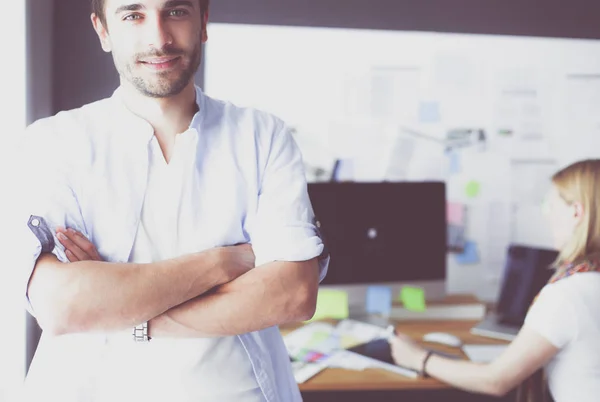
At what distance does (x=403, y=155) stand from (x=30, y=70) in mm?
1556

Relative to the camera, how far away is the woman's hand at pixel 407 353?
1872 millimetres

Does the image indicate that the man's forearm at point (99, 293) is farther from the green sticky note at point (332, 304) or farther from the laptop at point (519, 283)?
the laptop at point (519, 283)

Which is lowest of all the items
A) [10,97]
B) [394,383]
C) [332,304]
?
[394,383]

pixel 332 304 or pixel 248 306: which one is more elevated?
pixel 248 306

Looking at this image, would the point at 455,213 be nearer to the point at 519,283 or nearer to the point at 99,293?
the point at 519,283

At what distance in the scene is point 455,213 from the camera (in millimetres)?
2639

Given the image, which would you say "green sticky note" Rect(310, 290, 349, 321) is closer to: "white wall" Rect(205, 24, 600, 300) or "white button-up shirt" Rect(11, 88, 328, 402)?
"white wall" Rect(205, 24, 600, 300)

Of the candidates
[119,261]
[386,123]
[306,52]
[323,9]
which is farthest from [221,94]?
[119,261]

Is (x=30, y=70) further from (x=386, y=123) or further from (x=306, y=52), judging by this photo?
(x=386, y=123)

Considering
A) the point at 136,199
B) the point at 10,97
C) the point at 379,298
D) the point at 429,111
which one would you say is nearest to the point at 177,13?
the point at 136,199

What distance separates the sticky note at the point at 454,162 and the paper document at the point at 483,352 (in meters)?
0.85

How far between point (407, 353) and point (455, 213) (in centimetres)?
93

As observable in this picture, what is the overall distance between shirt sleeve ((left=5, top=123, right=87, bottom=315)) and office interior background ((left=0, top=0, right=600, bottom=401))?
124cm

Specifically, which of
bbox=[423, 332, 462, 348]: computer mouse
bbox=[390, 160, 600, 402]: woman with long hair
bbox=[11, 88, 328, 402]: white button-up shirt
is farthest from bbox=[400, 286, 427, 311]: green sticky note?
bbox=[11, 88, 328, 402]: white button-up shirt
